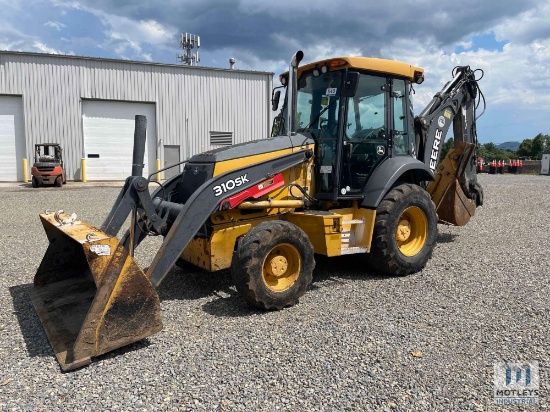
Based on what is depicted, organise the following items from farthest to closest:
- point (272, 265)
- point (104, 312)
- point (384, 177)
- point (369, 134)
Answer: point (369, 134) < point (384, 177) < point (272, 265) < point (104, 312)

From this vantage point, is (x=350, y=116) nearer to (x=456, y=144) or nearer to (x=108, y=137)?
(x=456, y=144)

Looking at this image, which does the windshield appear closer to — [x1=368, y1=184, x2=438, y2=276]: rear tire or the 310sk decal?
[x1=368, y1=184, x2=438, y2=276]: rear tire

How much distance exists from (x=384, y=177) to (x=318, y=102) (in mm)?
1275

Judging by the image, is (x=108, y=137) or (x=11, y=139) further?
(x=108, y=137)

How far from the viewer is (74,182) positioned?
2311cm

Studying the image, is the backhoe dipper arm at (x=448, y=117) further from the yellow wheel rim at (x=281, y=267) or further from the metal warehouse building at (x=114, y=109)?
the metal warehouse building at (x=114, y=109)

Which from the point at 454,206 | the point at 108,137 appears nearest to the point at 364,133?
the point at 454,206

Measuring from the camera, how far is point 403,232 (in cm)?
609

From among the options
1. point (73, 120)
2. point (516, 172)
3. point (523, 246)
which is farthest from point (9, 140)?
point (516, 172)

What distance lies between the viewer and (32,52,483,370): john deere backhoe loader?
3.75 metres

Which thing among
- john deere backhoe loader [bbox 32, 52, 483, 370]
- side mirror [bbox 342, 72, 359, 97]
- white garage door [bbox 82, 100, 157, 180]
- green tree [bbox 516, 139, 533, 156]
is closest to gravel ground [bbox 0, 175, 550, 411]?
john deere backhoe loader [bbox 32, 52, 483, 370]

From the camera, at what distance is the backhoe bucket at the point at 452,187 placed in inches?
297

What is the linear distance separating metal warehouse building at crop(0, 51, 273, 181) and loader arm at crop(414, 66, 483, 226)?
1820cm

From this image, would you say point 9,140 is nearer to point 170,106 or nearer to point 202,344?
point 170,106
